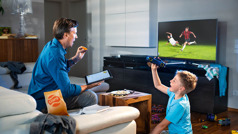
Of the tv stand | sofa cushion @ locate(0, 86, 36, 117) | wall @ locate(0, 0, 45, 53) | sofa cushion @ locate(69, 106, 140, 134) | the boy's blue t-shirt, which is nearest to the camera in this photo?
sofa cushion @ locate(0, 86, 36, 117)

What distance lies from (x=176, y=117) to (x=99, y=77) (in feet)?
2.56

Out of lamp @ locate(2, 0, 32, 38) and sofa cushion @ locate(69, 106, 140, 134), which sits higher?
lamp @ locate(2, 0, 32, 38)

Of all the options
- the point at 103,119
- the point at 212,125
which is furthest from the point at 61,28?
the point at 212,125

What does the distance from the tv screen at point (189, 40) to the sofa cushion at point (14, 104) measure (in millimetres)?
3421

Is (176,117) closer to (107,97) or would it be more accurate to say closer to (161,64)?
(161,64)

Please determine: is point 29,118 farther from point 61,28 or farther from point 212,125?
point 212,125

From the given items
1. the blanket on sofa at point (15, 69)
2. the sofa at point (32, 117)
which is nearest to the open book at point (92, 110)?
the sofa at point (32, 117)

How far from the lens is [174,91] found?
2.59 meters

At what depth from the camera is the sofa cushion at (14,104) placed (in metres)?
1.70

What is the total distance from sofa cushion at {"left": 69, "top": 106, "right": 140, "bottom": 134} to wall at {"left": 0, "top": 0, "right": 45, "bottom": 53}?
13.8ft

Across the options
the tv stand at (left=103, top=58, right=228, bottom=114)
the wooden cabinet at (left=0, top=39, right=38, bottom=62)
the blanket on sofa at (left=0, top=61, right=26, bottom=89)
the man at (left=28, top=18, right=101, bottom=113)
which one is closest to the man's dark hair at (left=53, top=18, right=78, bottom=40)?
the man at (left=28, top=18, right=101, bottom=113)

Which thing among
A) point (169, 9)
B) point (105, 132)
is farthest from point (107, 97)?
point (169, 9)

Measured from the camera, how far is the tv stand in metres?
4.29

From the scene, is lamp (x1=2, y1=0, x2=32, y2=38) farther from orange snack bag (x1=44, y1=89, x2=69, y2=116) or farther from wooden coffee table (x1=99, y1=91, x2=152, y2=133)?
orange snack bag (x1=44, y1=89, x2=69, y2=116)
